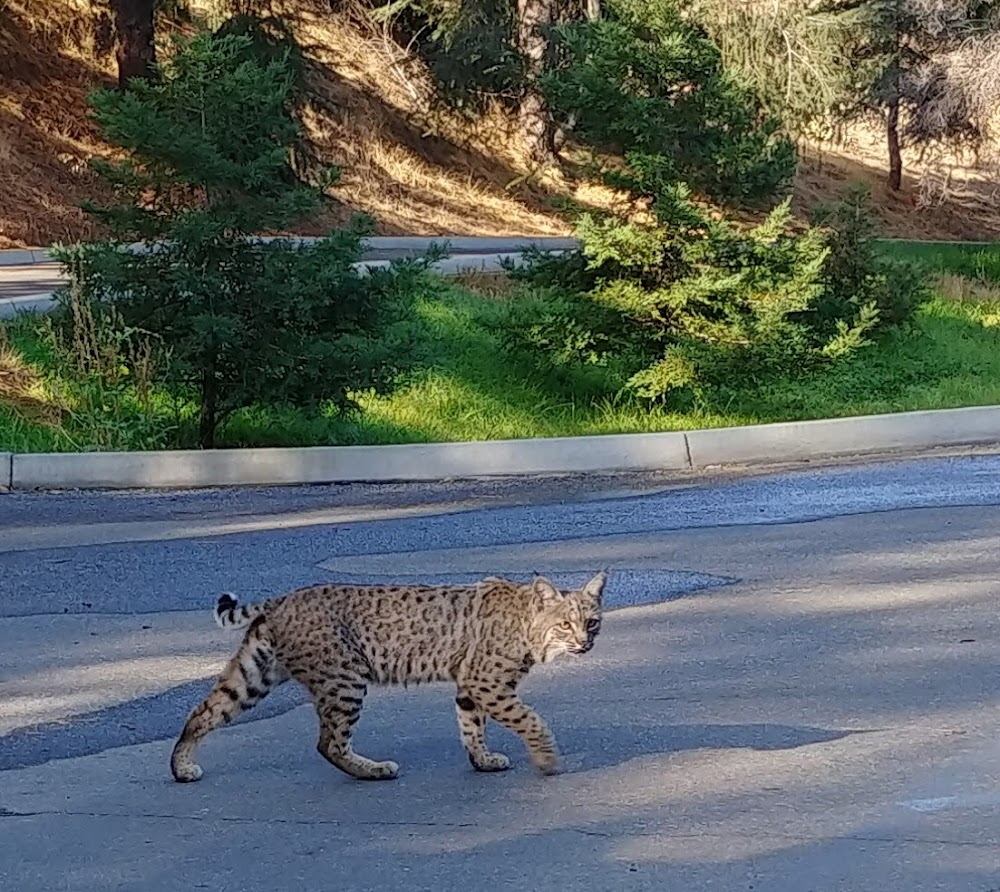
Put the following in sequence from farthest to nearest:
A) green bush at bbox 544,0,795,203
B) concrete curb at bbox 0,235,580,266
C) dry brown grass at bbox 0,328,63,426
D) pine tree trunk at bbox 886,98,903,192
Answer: pine tree trunk at bbox 886,98,903,192, concrete curb at bbox 0,235,580,266, green bush at bbox 544,0,795,203, dry brown grass at bbox 0,328,63,426

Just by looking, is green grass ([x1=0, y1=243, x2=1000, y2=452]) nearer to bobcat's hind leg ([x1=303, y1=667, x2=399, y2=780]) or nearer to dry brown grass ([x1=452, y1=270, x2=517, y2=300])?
dry brown grass ([x1=452, y1=270, x2=517, y2=300])

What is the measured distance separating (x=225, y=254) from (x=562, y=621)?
8265 millimetres

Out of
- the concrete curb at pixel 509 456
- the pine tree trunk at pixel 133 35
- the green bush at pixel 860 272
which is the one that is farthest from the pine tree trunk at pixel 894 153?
the concrete curb at pixel 509 456

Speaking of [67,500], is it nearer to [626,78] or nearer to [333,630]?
[333,630]

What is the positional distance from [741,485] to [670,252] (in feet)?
17.9

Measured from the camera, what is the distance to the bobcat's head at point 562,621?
19.1ft


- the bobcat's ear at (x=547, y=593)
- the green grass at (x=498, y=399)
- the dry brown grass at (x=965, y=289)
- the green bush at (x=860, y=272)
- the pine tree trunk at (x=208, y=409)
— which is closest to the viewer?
the bobcat's ear at (x=547, y=593)

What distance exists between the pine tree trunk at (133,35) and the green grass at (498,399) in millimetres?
11752

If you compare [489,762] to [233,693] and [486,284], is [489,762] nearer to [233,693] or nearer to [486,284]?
[233,693]

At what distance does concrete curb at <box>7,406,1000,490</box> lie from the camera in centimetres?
1232

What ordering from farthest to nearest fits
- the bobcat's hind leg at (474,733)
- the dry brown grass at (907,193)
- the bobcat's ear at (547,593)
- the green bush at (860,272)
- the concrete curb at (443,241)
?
1. the dry brown grass at (907,193)
2. the concrete curb at (443,241)
3. the green bush at (860,272)
4. the bobcat's ear at (547,593)
5. the bobcat's hind leg at (474,733)

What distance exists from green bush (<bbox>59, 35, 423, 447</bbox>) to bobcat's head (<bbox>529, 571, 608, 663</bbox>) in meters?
7.62

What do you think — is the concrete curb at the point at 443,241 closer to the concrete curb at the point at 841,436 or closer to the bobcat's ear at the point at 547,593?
the concrete curb at the point at 841,436

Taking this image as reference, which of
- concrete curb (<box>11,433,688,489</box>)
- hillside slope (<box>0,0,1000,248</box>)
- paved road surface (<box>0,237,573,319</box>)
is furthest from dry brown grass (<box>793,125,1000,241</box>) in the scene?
concrete curb (<box>11,433,688,489</box>)
